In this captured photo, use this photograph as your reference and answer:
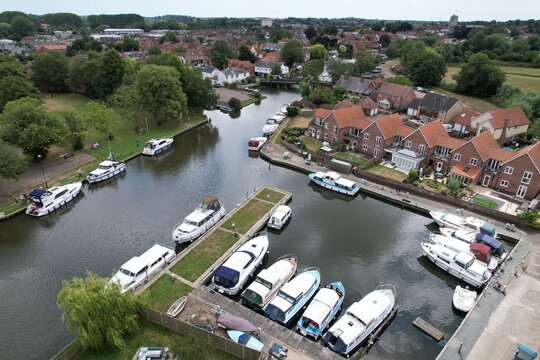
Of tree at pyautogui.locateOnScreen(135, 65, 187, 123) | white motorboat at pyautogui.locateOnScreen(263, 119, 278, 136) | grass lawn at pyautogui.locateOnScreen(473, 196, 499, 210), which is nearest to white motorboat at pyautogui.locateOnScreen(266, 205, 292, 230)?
grass lawn at pyautogui.locateOnScreen(473, 196, 499, 210)

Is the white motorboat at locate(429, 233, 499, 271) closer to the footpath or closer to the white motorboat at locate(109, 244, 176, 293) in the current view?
the footpath

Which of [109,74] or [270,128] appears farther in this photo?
[109,74]

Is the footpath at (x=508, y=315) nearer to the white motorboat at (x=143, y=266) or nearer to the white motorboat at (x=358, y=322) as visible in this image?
the white motorboat at (x=358, y=322)

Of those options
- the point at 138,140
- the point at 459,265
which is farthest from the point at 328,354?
the point at 138,140

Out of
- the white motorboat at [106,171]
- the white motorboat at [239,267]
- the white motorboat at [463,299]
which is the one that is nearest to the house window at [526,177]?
the white motorboat at [463,299]

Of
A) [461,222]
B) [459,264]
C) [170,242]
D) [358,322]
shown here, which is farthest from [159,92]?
[459,264]

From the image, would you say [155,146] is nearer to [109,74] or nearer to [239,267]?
[109,74]

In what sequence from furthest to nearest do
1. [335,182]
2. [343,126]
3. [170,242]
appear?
1. [343,126]
2. [335,182]
3. [170,242]
